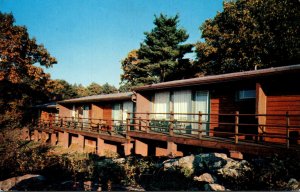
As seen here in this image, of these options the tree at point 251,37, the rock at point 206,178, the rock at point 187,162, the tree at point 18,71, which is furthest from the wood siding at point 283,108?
the tree at point 18,71

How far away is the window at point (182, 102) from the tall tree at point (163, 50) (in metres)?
25.0

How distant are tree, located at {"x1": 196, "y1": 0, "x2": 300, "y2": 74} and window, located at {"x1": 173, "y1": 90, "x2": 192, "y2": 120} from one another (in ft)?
44.5

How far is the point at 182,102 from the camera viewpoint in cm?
1628

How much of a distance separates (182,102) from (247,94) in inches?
176

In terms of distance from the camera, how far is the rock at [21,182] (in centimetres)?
960

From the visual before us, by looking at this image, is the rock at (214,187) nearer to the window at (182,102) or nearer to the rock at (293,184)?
the rock at (293,184)

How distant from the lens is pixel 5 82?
31.0 metres

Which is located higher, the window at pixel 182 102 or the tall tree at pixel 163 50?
the tall tree at pixel 163 50

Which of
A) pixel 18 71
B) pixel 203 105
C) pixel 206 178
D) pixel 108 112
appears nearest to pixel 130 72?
pixel 18 71

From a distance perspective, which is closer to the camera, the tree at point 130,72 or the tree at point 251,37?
the tree at point 251,37

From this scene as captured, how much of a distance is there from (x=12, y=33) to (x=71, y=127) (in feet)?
44.9

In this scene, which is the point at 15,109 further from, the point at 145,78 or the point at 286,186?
the point at 286,186

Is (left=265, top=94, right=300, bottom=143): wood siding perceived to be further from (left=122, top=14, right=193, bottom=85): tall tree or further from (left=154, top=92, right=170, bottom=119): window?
(left=122, top=14, right=193, bottom=85): tall tree

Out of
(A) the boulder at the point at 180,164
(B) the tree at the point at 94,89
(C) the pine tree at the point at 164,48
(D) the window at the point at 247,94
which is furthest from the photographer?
(B) the tree at the point at 94,89
